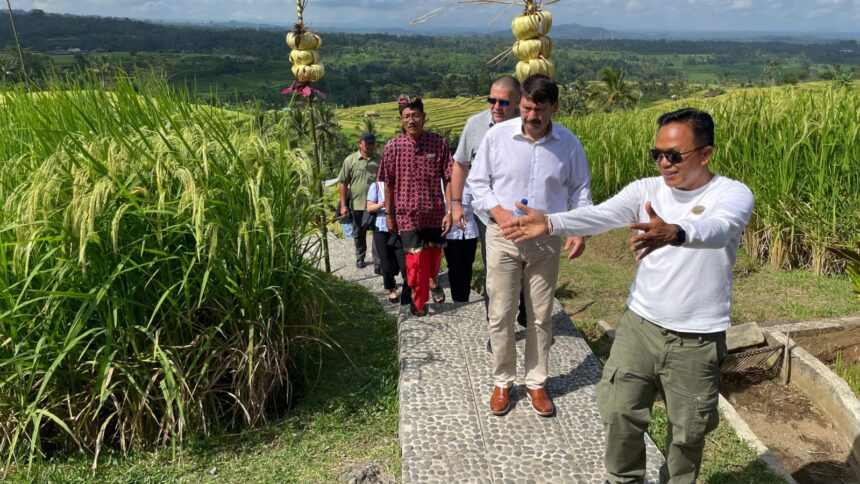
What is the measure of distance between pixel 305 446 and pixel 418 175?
198 cm

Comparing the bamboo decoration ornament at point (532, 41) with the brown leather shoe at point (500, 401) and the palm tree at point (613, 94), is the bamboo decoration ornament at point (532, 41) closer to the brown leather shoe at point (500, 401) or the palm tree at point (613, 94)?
the brown leather shoe at point (500, 401)

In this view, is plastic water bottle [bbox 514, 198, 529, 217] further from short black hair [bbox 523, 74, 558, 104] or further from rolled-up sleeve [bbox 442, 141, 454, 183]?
rolled-up sleeve [bbox 442, 141, 454, 183]

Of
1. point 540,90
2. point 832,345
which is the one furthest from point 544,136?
point 832,345

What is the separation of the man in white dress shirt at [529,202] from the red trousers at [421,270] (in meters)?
1.17

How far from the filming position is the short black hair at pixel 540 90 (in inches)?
109

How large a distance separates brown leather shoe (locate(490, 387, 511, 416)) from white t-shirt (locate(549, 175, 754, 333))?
116cm

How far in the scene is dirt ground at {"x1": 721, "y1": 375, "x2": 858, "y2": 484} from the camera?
3.15 m

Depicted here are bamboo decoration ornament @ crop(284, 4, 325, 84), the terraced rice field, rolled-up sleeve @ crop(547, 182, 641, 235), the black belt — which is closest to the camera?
the black belt

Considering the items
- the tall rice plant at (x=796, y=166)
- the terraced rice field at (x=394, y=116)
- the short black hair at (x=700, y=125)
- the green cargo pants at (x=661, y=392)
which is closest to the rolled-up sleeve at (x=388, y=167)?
the green cargo pants at (x=661, y=392)

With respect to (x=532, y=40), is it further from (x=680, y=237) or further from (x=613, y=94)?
(x=613, y=94)

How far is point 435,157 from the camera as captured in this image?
4.19 metres

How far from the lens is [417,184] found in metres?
4.16

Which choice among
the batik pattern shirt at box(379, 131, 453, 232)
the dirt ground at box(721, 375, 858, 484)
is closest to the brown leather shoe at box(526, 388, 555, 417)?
the dirt ground at box(721, 375, 858, 484)

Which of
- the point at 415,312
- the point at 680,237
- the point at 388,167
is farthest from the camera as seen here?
the point at 415,312
